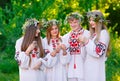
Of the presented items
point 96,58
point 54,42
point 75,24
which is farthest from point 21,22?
point 96,58

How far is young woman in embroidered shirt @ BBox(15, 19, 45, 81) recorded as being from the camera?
8.09 m

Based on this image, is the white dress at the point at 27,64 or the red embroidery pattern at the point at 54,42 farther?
the red embroidery pattern at the point at 54,42

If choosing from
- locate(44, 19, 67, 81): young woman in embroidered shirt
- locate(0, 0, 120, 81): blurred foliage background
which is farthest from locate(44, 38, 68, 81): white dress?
locate(0, 0, 120, 81): blurred foliage background

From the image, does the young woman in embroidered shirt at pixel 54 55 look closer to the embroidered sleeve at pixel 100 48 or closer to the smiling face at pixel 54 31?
the smiling face at pixel 54 31

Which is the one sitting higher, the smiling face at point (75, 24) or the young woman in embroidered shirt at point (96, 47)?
the smiling face at point (75, 24)

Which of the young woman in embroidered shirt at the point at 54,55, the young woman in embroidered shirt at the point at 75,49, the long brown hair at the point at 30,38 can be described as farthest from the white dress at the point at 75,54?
the long brown hair at the point at 30,38

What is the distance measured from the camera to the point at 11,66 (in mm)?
13344

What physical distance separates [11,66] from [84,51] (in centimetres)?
539

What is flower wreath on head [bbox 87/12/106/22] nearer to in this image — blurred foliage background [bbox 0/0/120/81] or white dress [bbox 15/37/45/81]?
white dress [bbox 15/37/45/81]

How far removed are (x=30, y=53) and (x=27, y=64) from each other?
0.59 feet

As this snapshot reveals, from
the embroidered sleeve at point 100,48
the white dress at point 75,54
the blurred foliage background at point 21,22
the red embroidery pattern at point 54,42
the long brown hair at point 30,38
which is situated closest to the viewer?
the embroidered sleeve at point 100,48

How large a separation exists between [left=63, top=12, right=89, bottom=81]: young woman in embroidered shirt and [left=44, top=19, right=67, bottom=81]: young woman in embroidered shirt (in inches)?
4.6

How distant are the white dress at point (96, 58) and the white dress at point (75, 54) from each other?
97mm

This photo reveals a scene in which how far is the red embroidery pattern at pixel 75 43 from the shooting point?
27.1 feet
